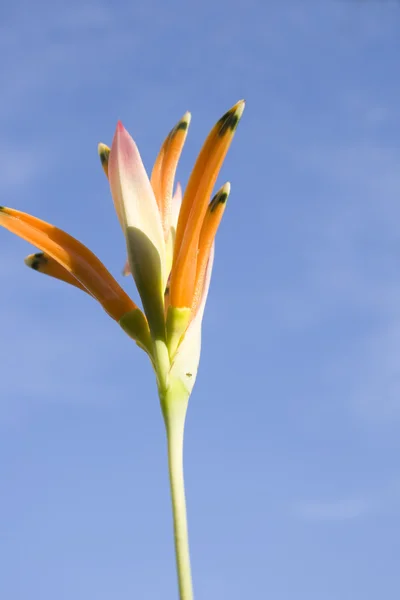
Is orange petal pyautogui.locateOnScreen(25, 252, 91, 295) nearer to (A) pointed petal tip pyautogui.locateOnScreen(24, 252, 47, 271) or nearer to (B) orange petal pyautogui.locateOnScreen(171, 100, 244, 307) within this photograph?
(A) pointed petal tip pyautogui.locateOnScreen(24, 252, 47, 271)

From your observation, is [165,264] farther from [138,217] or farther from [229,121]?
[229,121]

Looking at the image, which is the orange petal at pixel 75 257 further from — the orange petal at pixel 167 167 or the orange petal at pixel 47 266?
the orange petal at pixel 167 167

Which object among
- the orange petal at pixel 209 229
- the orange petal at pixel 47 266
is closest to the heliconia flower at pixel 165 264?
the orange petal at pixel 209 229

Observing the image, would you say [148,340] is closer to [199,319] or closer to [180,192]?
[199,319]

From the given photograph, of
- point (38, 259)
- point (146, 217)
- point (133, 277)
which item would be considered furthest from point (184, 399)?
point (38, 259)

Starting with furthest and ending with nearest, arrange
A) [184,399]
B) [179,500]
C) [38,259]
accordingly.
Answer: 1. [38,259]
2. [184,399]
3. [179,500]

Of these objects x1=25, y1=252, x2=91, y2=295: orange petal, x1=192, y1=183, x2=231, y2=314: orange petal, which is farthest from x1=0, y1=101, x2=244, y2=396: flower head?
x1=25, y1=252, x2=91, y2=295: orange petal
